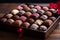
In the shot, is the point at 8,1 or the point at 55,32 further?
the point at 8,1

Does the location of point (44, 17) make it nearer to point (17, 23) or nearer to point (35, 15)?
point (35, 15)

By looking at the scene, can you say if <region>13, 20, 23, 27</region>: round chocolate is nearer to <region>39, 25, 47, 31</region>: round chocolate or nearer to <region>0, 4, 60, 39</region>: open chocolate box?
<region>0, 4, 60, 39</region>: open chocolate box

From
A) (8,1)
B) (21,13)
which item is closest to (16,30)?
(21,13)

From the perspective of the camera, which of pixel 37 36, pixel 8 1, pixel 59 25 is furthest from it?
pixel 8 1

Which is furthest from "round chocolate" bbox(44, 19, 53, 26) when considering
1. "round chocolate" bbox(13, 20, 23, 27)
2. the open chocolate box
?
"round chocolate" bbox(13, 20, 23, 27)

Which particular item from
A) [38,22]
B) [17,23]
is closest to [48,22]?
[38,22]

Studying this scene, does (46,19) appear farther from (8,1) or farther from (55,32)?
(8,1)

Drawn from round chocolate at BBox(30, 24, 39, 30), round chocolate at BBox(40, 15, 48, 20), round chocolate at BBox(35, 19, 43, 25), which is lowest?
round chocolate at BBox(30, 24, 39, 30)

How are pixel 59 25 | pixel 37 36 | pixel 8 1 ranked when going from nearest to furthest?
pixel 37 36 < pixel 59 25 < pixel 8 1

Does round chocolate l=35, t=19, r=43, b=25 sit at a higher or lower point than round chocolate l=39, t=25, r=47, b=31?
higher
